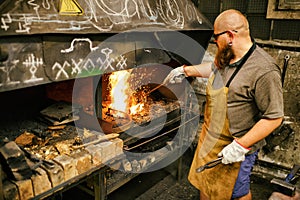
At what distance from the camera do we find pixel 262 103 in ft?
8.13

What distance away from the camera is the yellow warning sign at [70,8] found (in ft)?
7.16

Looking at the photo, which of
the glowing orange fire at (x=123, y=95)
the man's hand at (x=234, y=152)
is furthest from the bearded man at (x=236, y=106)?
the glowing orange fire at (x=123, y=95)

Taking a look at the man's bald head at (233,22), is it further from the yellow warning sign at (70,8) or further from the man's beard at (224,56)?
the yellow warning sign at (70,8)

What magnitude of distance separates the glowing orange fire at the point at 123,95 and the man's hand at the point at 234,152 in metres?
1.44

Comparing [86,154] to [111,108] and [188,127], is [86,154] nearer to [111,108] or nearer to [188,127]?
[111,108]

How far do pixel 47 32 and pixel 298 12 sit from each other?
3473 mm

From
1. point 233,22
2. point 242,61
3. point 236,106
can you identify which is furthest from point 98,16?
point 236,106

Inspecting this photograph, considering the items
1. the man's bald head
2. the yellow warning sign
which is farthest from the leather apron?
the yellow warning sign

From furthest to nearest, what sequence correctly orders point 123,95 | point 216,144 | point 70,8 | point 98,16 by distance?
point 123,95, point 216,144, point 98,16, point 70,8

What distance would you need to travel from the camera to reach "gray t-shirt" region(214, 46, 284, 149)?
7.94 ft

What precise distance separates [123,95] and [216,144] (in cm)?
147

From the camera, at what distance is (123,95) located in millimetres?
3771

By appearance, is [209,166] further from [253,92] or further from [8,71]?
[8,71]

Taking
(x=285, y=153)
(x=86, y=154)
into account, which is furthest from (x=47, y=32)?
(x=285, y=153)
